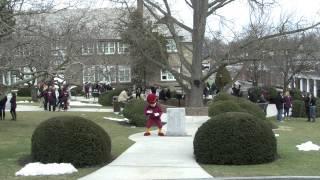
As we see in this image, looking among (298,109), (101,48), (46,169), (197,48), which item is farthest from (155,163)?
(101,48)

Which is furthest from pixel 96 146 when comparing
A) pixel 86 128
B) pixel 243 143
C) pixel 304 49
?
pixel 304 49

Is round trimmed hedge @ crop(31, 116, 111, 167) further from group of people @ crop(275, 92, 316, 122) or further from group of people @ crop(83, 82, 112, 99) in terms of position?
group of people @ crop(83, 82, 112, 99)

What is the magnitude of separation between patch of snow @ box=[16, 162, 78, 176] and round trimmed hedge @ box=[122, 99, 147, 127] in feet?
45.1

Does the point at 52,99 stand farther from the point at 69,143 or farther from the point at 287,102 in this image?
the point at 69,143

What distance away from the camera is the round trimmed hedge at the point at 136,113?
86.6 ft

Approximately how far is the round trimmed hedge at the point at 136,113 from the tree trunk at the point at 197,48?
30.5 feet

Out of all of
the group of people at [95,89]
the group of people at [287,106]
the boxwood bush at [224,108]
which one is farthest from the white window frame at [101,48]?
the boxwood bush at [224,108]

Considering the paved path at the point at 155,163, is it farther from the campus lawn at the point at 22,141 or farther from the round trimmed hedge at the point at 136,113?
the round trimmed hedge at the point at 136,113

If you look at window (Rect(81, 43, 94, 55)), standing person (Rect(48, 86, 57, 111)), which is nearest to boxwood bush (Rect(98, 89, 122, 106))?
window (Rect(81, 43, 94, 55))

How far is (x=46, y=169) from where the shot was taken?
12188 mm

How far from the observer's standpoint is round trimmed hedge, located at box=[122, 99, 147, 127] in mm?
26391

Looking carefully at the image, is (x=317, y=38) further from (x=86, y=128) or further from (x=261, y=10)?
(x=86, y=128)

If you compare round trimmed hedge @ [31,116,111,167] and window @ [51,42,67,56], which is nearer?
round trimmed hedge @ [31,116,111,167]

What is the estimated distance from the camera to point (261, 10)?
37.6 metres
